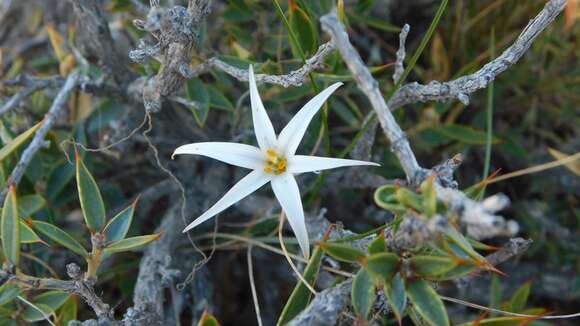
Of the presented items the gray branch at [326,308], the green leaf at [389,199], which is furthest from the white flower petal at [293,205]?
the green leaf at [389,199]

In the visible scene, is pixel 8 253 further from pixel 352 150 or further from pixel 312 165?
pixel 352 150

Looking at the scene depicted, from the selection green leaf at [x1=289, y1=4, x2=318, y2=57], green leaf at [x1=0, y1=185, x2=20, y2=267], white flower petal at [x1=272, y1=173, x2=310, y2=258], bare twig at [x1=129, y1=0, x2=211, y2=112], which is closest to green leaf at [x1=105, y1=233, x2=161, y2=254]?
green leaf at [x1=0, y1=185, x2=20, y2=267]

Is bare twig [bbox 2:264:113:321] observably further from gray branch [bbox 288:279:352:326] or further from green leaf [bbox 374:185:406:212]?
green leaf [bbox 374:185:406:212]

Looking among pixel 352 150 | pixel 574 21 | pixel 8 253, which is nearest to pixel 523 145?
pixel 574 21

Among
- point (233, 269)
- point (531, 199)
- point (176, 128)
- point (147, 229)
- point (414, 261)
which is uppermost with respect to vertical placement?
point (176, 128)

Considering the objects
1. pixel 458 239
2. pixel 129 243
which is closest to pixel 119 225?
pixel 129 243

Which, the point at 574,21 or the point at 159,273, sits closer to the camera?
the point at 159,273

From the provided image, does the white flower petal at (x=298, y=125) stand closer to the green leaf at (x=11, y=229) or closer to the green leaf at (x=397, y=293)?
the green leaf at (x=397, y=293)
